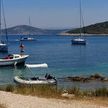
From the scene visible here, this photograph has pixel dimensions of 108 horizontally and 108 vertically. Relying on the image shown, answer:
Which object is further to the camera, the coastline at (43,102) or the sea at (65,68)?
the sea at (65,68)

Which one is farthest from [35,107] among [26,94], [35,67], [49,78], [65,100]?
[35,67]

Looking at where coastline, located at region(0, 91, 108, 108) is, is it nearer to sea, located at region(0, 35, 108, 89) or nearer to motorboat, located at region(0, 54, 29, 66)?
sea, located at region(0, 35, 108, 89)

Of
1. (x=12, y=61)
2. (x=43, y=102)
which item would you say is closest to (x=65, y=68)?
(x=12, y=61)

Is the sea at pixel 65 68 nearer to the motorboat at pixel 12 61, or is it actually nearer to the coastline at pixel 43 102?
the motorboat at pixel 12 61

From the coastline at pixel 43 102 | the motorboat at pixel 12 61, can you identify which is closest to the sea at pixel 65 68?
the motorboat at pixel 12 61

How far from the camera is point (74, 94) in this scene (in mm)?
18453

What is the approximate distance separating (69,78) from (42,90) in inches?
819

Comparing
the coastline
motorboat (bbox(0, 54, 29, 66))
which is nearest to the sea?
motorboat (bbox(0, 54, 29, 66))

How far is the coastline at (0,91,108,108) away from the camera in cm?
1470

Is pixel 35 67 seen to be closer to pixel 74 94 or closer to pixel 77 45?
pixel 74 94

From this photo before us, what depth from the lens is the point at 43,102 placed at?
15.5 m

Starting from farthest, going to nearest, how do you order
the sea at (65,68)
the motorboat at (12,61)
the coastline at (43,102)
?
the motorboat at (12,61), the sea at (65,68), the coastline at (43,102)

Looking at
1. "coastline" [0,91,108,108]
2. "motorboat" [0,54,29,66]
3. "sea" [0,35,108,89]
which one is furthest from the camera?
"motorboat" [0,54,29,66]

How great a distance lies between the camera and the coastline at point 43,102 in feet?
48.2
